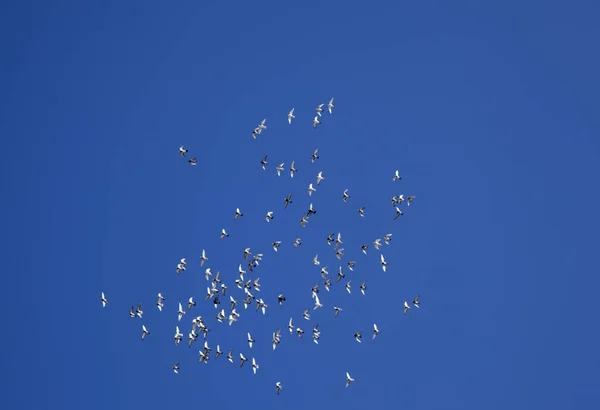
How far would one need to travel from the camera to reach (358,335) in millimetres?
93125

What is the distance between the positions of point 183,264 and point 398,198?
1796cm

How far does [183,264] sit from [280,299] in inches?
361

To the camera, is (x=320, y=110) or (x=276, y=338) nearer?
(x=276, y=338)

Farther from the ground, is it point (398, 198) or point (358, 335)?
point (398, 198)

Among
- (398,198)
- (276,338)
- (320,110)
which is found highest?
(320,110)

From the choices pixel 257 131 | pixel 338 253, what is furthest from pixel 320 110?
pixel 338 253

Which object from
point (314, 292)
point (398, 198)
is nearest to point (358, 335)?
point (314, 292)

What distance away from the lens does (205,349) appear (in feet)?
296

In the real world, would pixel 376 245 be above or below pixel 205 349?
above

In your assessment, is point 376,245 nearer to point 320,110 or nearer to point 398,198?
point 398,198

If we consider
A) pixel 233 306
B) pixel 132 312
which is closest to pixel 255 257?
pixel 233 306

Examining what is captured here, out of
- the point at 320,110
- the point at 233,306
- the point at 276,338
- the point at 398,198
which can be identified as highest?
the point at 320,110

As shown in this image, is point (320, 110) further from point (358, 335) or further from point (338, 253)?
point (358, 335)

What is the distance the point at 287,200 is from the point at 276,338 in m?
10.7
